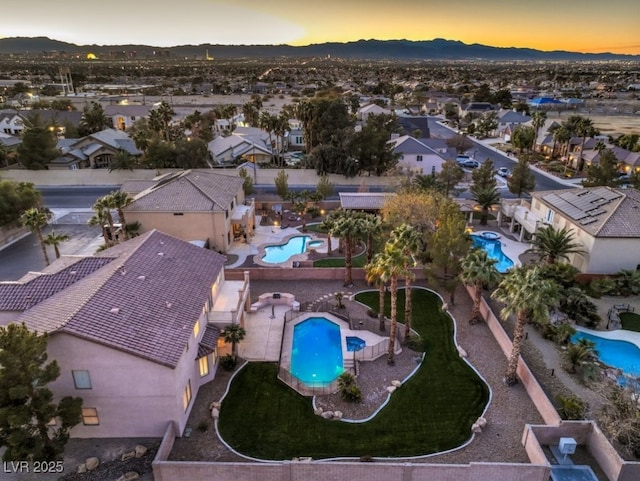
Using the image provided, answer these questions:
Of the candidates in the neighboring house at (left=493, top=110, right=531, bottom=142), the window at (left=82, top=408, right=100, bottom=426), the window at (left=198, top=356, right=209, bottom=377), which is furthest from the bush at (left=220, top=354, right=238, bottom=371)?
the neighboring house at (left=493, top=110, right=531, bottom=142)

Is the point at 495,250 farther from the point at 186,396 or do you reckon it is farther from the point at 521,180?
the point at 186,396

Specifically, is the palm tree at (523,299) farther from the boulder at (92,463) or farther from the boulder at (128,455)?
the boulder at (92,463)

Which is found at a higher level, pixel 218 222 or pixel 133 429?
pixel 218 222

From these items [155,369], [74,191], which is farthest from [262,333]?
[74,191]

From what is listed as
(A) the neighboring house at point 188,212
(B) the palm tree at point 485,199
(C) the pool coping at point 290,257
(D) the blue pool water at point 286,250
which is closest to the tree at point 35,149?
(A) the neighboring house at point 188,212

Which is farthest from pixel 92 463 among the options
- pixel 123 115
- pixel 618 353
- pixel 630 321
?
pixel 123 115

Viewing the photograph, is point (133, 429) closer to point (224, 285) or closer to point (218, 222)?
point (224, 285)

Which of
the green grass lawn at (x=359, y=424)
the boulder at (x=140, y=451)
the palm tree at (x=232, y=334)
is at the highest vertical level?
the palm tree at (x=232, y=334)
